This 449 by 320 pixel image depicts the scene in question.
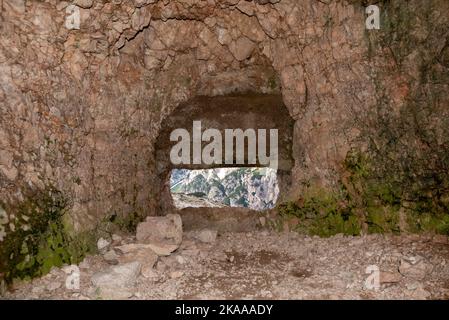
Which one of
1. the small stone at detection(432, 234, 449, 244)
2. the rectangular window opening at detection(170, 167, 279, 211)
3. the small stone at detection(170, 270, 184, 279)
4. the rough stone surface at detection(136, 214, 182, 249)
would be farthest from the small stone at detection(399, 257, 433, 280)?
the rectangular window opening at detection(170, 167, 279, 211)

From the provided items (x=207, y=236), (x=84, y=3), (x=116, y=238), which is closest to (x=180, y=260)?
(x=116, y=238)

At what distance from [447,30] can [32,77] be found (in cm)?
845

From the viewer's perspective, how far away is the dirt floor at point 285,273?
606 cm

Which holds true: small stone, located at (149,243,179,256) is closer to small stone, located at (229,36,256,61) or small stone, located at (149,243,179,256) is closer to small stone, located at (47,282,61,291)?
small stone, located at (47,282,61,291)

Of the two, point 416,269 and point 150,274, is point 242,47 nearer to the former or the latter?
point 150,274

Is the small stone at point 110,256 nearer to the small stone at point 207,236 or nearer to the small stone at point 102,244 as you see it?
the small stone at point 102,244

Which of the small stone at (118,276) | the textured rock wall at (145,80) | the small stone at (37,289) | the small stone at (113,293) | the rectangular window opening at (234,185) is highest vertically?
the textured rock wall at (145,80)

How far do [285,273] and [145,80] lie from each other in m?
6.27

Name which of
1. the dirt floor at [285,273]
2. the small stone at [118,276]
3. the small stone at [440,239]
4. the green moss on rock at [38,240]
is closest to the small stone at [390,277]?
the dirt floor at [285,273]

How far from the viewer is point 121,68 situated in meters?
9.15

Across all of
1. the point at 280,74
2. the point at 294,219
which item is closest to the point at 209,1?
the point at 280,74

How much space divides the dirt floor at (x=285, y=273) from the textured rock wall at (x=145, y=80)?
1.71 m

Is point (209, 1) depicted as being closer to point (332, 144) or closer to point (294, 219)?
point (332, 144)

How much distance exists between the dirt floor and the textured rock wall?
1711mm
